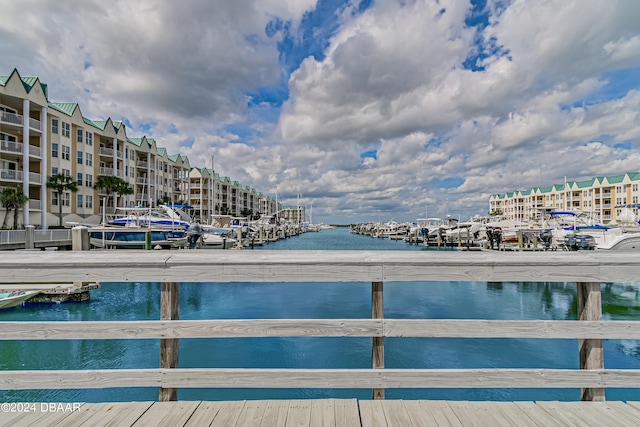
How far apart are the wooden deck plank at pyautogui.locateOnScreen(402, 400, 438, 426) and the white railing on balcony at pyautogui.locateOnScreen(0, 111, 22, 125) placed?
39817 mm

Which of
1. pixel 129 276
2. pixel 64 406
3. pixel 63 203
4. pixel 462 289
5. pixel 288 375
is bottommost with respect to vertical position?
pixel 462 289

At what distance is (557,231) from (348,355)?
101 feet

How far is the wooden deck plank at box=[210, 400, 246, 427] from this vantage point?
230 centimetres

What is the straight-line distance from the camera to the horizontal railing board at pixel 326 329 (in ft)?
7.93

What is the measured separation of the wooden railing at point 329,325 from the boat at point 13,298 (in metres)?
13.5

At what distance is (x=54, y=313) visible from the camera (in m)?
12.5

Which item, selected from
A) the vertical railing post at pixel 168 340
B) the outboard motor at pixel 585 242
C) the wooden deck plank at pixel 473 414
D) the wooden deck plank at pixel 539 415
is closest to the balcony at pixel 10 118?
the vertical railing post at pixel 168 340

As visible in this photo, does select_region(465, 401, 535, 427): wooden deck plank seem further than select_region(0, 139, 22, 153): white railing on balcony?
No

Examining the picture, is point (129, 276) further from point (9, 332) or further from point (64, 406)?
point (64, 406)

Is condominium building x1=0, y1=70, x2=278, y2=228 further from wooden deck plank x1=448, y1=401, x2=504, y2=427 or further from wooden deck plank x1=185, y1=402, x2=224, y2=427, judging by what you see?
wooden deck plank x1=448, y1=401, x2=504, y2=427

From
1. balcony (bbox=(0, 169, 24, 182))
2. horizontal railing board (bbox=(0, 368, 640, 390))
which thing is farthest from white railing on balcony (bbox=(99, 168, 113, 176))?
horizontal railing board (bbox=(0, 368, 640, 390))

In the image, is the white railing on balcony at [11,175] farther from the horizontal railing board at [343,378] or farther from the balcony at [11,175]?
the horizontal railing board at [343,378]

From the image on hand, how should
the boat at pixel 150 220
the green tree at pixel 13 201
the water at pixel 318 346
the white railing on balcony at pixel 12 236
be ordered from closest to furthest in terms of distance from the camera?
the water at pixel 318 346
the white railing on balcony at pixel 12 236
the green tree at pixel 13 201
the boat at pixel 150 220

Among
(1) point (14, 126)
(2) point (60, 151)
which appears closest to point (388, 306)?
(1) point (14, 126)
